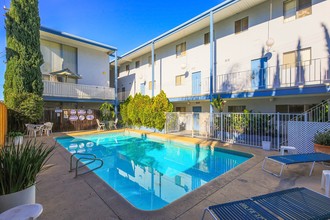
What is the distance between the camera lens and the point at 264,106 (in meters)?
11.9

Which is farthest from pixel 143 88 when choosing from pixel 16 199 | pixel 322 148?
pixel 16 199

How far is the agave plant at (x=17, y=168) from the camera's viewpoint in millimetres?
2686

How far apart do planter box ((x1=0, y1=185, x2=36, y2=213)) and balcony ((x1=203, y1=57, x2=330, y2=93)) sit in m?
11.2

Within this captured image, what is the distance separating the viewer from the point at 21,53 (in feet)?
37.8

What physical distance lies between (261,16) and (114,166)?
43.0 ft

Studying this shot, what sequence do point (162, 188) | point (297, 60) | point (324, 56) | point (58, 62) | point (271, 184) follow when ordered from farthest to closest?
point (58, 62), point (297, 60), point (324, 56), point (162, 188), point (271, 184)

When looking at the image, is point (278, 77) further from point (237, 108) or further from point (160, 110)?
point (160, 110)

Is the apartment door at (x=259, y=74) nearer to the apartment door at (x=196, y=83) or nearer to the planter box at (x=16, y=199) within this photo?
the apartment door at (x=196, y=83)

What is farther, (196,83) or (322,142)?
(196,83)

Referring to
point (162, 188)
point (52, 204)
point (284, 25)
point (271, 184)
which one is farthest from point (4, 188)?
point (284, 25)

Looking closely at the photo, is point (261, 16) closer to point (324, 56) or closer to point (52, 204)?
point (324, 56)

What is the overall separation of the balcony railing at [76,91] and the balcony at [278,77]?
36.9 feet

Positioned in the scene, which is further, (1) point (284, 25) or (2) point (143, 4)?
(2) point (143, 4)

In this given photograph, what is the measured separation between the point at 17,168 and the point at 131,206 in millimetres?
2067
